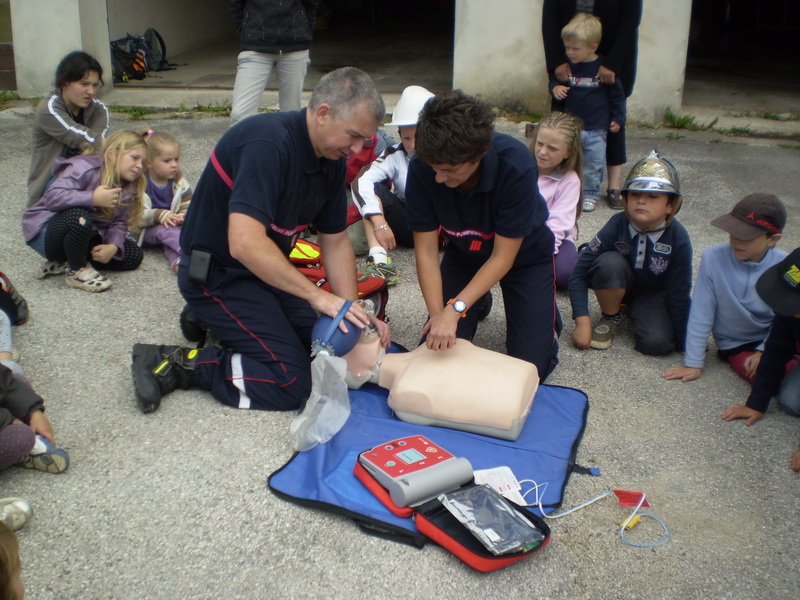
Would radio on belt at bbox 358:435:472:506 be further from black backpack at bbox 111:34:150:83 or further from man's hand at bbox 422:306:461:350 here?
black backpack at bbox 111:34:150:83

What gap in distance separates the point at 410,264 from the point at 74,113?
7.50ft

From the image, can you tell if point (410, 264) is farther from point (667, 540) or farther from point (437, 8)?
point (437, 8)

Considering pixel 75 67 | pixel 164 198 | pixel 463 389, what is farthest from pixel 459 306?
pixel 75 67

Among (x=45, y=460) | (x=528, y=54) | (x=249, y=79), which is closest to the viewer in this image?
(x=45, y=460)

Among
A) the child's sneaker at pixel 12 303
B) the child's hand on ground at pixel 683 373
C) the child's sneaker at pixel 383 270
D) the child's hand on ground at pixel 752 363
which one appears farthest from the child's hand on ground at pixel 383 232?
the child's hand on ground at pixel 752 363

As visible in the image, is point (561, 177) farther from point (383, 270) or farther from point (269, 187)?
point (269, 187)

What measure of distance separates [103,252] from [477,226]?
7.19 ft

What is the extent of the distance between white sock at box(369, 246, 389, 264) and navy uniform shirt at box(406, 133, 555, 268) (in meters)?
0.93

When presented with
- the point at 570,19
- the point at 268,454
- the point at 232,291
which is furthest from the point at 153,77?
the point at 268,454

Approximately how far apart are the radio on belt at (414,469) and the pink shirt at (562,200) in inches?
78.3

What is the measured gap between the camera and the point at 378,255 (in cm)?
435

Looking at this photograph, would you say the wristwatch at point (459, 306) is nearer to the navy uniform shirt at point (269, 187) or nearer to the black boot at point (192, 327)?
the navy uniform shirt at point (269, 187)

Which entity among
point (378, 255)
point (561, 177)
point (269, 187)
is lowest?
point (378, 255)

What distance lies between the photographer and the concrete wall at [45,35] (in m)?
7.98
